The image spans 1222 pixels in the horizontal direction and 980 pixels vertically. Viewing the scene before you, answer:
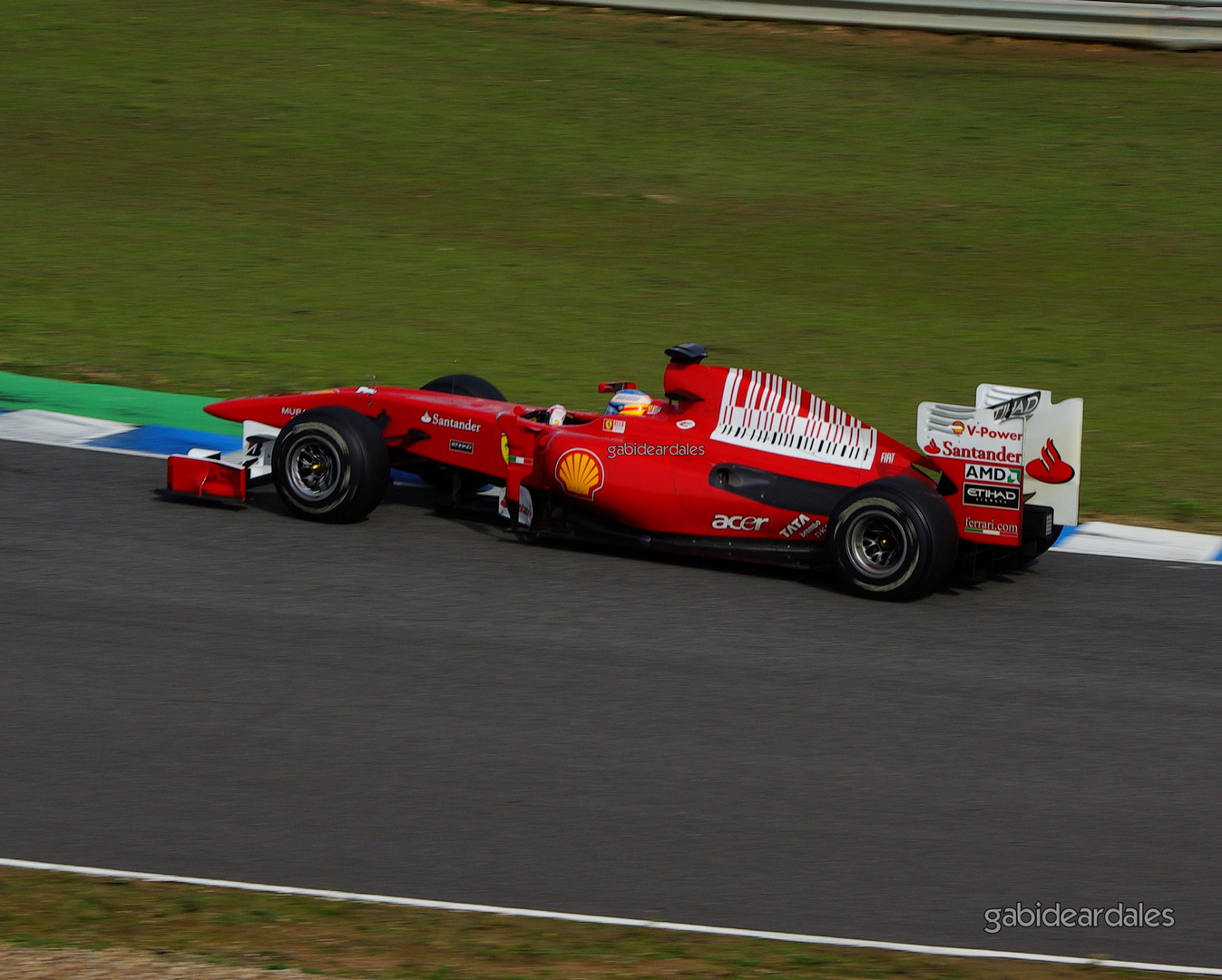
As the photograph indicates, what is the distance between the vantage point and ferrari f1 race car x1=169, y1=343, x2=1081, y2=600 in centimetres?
810

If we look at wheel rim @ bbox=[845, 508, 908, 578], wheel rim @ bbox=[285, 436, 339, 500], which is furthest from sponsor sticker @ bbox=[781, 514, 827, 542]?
wheel rim @ bbox=[285, 436, 339, 500]

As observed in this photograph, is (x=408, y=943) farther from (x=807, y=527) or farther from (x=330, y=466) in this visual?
(x=330, y=466)

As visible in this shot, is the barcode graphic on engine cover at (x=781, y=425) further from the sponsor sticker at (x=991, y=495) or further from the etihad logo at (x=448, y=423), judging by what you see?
the etihad logo at (x=448, y=423)

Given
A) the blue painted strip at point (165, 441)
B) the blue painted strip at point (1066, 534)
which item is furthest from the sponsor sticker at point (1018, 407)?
the blue painted strip at point (165, 441)

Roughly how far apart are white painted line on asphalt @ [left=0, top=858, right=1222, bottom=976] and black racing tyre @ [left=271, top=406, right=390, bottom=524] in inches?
145

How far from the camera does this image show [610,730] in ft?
21.8

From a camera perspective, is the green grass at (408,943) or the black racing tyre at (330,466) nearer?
the green grass at (408,943)

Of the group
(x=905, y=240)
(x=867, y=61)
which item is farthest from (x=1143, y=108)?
(x=905, y=240)

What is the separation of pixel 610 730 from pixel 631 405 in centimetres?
258

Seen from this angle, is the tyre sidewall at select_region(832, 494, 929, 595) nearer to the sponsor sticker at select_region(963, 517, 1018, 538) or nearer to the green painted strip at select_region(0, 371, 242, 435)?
the sponsor sticker at select_region(963, 517, 1018, 538)

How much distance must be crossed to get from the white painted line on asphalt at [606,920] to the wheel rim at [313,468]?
3742 millimetres

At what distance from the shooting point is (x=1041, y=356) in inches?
534

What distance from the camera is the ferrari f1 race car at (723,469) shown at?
26.6 ft

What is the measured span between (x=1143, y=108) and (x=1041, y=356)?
26.8ft
